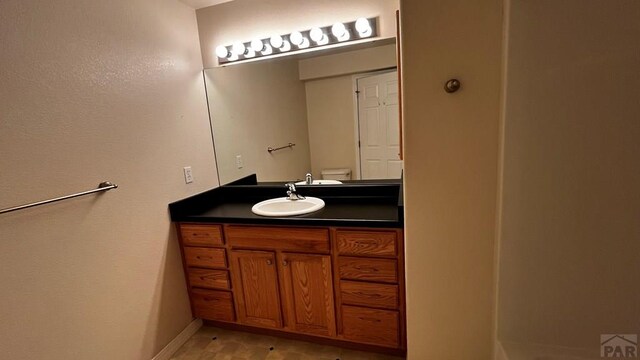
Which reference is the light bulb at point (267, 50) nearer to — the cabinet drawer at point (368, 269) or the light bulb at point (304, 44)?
the light bulb at point (304, 44)

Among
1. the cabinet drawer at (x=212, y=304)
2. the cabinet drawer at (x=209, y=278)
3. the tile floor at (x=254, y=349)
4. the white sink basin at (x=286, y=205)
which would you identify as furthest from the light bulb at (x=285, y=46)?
the tile floor at (x=254, y=349)

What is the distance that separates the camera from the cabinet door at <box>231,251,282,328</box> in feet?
5.51

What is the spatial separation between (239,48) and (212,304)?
173cm

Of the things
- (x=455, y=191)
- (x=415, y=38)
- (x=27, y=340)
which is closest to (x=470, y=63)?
(x=415, y=38)

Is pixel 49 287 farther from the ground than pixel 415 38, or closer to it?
closer to it

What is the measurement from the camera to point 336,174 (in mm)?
2049

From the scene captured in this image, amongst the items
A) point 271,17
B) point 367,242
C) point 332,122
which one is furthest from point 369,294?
point 271,17

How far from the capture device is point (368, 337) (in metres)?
1.55

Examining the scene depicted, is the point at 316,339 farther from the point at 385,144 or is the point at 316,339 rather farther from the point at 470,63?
the point at 470,63

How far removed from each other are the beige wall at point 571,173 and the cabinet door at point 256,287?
3.81ft

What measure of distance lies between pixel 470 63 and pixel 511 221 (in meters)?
0.61

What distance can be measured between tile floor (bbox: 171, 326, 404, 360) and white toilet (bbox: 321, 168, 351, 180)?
1.08 meters

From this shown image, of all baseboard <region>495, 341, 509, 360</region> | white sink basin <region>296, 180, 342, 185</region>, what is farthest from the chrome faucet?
baseboard <region>495, 341, 509, 360</region>

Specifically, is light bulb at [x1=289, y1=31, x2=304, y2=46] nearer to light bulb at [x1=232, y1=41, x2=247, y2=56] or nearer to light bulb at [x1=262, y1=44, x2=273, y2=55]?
light bulb at [x1=262, y1=44, x2=273, y2=55]
